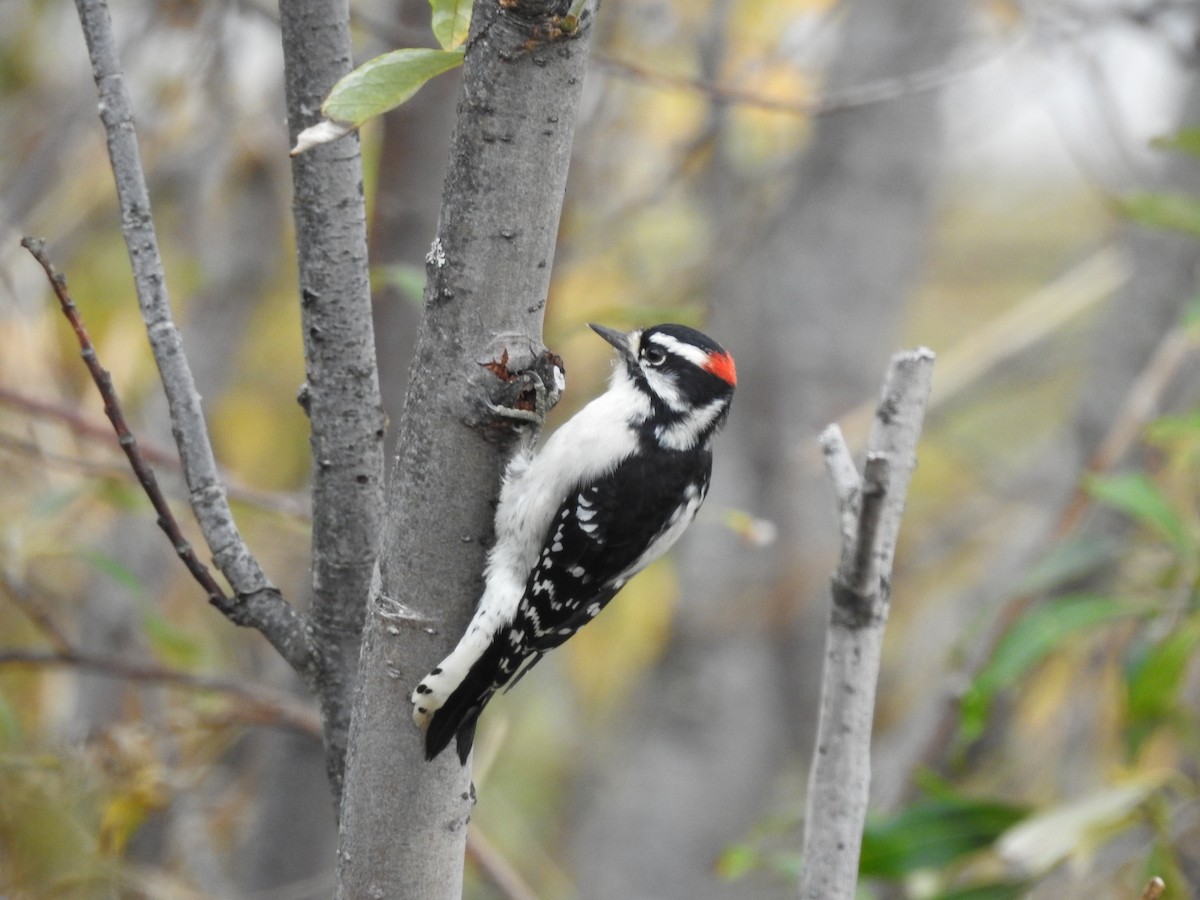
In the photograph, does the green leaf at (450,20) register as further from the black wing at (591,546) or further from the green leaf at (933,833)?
the green leaf at (933,833)

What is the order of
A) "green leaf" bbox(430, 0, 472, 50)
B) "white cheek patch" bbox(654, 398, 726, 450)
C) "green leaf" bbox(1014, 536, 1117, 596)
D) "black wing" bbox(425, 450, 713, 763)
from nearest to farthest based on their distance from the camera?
1. "green leaf" bbox(430, 0, 472, 50)
2. "black wing" bbox(425, 450, 713, 763)
3. "white cheek patch" bbox(654, 398, 726, 450)
4. "green leaf" bbox(1014, 536, 1117, 596)

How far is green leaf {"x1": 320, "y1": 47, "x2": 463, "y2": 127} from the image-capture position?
1.44 m

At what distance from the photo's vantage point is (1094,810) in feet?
9.27

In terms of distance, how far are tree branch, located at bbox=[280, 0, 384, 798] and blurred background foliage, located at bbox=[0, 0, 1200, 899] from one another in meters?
0.74

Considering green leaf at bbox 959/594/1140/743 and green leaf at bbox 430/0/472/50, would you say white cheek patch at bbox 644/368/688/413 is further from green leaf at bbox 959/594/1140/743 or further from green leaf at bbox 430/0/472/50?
green leaf at bbox 430/0/472/50

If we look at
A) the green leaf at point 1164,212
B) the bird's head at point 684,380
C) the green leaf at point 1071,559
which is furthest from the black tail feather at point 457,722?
the green leaf at point 1164,212

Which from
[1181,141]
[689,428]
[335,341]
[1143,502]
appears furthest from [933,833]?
[335,341]

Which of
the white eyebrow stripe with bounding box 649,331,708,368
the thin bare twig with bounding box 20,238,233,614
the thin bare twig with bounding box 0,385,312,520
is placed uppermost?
the white eyebrow stripe with bounding box 649,331,708,368

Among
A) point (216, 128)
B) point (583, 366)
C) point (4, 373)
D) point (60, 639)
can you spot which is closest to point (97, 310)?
point (216, 128)

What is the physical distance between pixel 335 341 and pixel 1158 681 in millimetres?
2321

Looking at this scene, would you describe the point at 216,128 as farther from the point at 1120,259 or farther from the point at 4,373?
the point at 1120,259

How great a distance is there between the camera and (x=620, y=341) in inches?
120

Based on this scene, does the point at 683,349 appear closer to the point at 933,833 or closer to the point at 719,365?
the point at 719,365

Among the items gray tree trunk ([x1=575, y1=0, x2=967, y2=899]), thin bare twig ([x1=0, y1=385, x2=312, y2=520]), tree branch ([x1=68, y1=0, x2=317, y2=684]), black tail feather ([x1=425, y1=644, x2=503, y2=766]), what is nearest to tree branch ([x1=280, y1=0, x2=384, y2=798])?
tree branch ([x1=68, y1=0, x2=317, y2=684])
